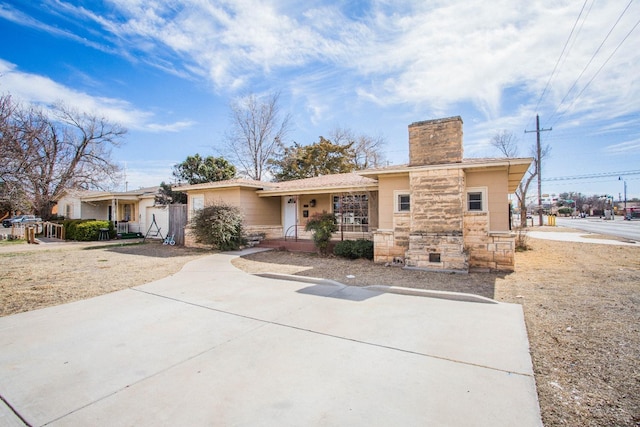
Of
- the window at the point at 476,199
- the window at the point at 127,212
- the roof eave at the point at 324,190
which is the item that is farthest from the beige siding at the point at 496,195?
the window at the point at 127,212

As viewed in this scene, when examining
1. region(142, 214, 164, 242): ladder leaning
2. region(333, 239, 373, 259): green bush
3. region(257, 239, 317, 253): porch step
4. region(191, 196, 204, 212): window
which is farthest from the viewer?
region(142, 214, 164, 242): ladder leaning

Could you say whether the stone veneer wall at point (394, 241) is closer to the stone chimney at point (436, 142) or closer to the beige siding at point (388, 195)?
the beige siding at point (388, 195)

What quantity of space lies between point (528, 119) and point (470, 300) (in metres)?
29.0

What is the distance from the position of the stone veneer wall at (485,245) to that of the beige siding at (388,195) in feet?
7.16

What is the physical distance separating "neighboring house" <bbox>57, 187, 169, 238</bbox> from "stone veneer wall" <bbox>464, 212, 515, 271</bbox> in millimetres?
16714

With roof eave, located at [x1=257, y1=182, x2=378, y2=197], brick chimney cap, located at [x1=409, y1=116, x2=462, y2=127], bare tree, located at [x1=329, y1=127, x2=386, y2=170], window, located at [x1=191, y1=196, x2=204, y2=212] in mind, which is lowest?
window, located at [x1=191, y1=196, x2=204, y2=212]

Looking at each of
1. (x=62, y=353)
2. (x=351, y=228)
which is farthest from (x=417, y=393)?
(x=351, y=228)

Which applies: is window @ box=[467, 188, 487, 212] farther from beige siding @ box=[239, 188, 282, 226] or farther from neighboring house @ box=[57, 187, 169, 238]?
neighboring house @ box=[57, 187, 169, 238]

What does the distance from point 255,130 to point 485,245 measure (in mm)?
22954

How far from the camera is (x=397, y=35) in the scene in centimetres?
954

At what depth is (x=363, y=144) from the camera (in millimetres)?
31891

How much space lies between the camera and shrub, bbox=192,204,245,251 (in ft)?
41.9

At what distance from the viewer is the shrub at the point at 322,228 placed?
1157 centimetres

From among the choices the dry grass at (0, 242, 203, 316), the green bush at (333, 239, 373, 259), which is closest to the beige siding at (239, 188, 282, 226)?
the dry grass at (0, 242, 203, 316)
